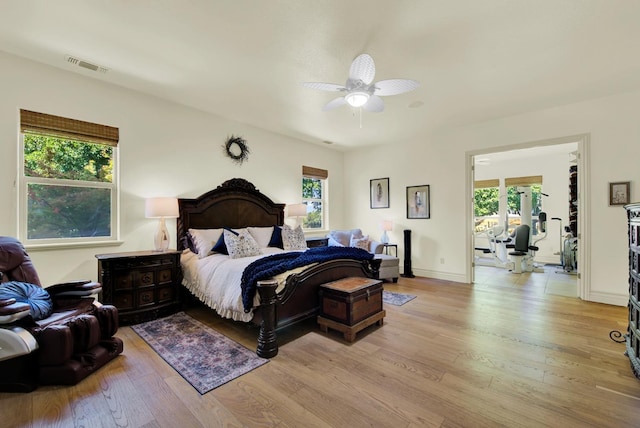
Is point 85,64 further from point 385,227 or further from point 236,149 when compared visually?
point 385,227

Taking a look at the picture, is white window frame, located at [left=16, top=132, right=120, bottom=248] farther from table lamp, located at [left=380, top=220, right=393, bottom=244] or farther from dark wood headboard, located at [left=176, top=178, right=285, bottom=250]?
table lamp, located at [left=380, top=220, right=393, bottom=244]

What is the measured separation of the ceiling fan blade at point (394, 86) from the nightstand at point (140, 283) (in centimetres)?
301

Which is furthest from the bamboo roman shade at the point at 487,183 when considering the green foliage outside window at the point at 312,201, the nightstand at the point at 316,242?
the nightstand at the point at 316,242

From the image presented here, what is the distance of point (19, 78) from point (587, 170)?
22.9ft

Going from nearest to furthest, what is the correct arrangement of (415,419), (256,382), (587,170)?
(415,419)
(256,382)
(587,170)

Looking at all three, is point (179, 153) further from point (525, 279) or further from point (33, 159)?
point (525, 279)

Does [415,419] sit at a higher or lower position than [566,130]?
lower

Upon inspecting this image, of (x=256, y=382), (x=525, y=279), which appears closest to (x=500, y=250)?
(x=525, y=279)

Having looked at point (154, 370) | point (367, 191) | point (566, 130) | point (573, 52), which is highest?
point (573, 52)

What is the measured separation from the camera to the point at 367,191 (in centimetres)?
637

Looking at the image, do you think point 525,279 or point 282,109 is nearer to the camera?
point 282,109

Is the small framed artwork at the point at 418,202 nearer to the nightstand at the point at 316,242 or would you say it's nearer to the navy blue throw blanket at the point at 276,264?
the nightstand at the point at 316,242

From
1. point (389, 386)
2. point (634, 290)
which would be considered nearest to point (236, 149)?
point (389, 386)

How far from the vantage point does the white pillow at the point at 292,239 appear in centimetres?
436
